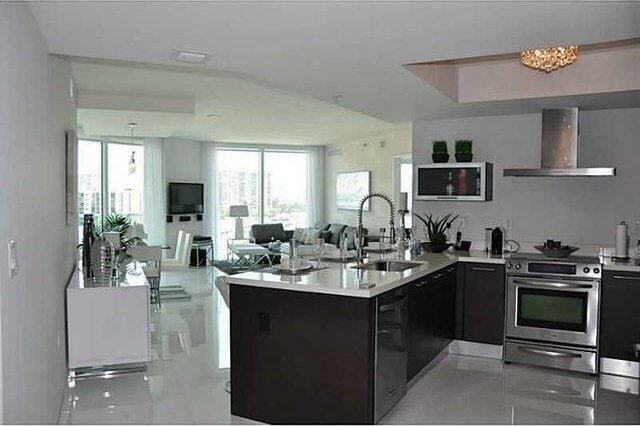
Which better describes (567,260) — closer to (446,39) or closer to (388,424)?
(388,424)

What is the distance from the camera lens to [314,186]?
13.2m

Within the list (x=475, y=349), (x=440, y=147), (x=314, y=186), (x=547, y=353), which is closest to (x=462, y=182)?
(x=440, y=147)

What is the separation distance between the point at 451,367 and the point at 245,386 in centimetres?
201

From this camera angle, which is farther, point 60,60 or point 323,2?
point 60,60

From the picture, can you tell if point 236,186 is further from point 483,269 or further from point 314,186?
point 483,269

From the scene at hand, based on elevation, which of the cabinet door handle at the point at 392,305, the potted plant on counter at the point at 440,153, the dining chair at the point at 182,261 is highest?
the potted plant on counter at the point at 440,153

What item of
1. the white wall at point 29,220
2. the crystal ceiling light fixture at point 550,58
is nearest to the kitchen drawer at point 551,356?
the crystal ceiling light fixture at point 550,58

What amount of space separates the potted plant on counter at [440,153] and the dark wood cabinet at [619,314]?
194 cm

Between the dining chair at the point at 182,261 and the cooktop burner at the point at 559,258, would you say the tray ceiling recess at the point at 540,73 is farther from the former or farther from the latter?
the dining chair at the point at 182,261

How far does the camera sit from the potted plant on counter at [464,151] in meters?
5.62

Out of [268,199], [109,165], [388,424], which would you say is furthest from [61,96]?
[268,199]

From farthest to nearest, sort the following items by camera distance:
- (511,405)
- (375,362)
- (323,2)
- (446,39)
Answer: (511,405) < (375,362) < (446,39) < (323,2)

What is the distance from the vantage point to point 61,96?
4.13 metres

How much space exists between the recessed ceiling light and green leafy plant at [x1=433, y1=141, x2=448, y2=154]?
121 inches
